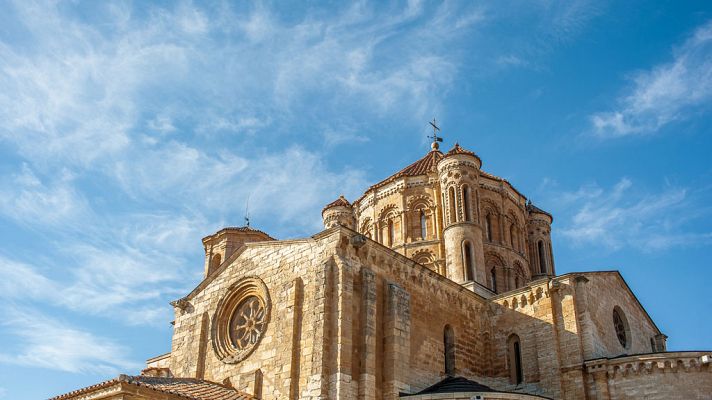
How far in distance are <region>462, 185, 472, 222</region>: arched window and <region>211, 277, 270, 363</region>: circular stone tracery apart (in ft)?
30.2

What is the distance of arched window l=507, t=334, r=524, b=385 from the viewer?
67.3 feet

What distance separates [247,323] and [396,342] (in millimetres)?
5101

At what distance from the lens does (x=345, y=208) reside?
103ft

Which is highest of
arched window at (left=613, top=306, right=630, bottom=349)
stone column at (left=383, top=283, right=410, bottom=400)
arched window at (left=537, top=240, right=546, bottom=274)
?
arched window at (left=537, top=240, right=546, bottom=274)

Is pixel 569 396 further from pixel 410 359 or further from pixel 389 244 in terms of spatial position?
pixel 389 244

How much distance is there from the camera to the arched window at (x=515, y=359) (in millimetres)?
20500

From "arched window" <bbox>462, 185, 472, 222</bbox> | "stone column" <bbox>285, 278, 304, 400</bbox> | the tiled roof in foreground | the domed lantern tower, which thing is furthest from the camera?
"arched window" <bbox>462, 185, 472, 222</bbox>

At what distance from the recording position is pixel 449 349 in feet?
65.4

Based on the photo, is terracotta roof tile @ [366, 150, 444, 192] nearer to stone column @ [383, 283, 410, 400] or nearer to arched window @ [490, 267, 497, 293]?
arched window @ [490, 267, 497, 293]

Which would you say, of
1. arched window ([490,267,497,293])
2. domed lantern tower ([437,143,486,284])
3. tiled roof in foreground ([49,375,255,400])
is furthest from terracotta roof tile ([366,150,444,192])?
tiled roof in foreground ([49,375,255,400])

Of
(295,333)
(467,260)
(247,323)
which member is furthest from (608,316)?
(247,323)

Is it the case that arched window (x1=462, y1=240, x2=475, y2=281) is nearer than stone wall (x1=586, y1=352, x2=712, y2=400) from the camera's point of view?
No

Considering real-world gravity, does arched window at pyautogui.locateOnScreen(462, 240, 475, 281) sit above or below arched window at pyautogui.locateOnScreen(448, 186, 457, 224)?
below

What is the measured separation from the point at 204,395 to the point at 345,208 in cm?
1529
